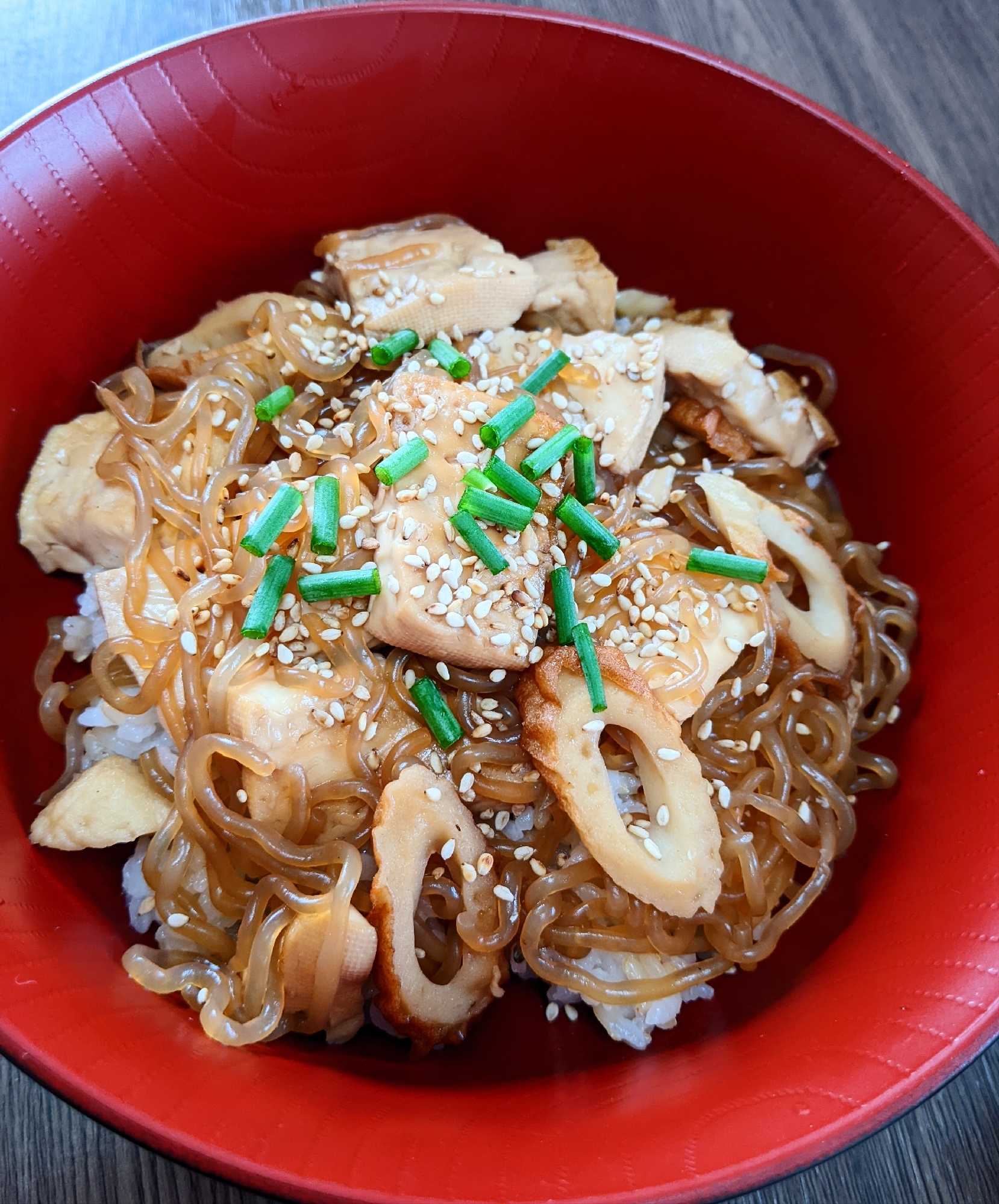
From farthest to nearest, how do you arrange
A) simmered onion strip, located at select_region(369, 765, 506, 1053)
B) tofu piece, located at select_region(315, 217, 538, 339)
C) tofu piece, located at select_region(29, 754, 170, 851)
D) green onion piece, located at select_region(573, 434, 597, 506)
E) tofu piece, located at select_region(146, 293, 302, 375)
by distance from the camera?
tofu piece, located at select_region(146, 293, 302, 375), tofu piece, located at select_region(315, 217, 538, 339), green onion piece, located at select_region(573, 434, 597, 506), tofu piece, located at select_region(29, 754, 170, 851), simmered onion strip, located at select_region(369, 765, 506, 1053)

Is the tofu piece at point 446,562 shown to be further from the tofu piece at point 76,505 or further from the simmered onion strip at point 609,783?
the tofu piece at point 76,505

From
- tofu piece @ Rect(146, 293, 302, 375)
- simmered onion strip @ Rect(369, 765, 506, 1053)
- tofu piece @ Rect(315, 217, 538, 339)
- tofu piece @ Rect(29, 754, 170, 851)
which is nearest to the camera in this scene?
simmered onion strip @ Rect(369, 765, 506, 1053)

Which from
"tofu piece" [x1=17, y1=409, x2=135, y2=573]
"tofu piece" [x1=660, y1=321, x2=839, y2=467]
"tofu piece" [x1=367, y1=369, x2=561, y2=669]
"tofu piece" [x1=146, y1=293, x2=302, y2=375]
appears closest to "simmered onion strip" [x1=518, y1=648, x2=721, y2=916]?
"tofu piece" [x1=367, y1=369, x2=561, y2=669]

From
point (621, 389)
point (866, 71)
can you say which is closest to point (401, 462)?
point (621, 389)

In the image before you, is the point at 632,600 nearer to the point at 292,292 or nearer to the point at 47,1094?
the point at 292,292

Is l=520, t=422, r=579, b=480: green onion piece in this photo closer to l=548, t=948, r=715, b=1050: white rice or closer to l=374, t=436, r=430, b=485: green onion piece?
l=374, t=436, r=430, b=485: green onion piece

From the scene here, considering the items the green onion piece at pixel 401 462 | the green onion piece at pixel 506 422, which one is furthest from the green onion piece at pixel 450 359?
the green onion piece at pixel 401 462
